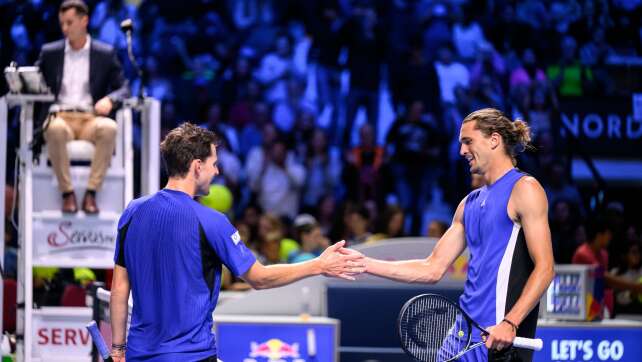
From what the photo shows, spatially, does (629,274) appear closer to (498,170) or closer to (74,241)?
(74,241)

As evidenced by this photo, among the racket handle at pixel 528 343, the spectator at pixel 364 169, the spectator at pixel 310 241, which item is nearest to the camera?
the racket handle at pixel 528 343

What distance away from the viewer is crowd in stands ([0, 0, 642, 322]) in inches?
537

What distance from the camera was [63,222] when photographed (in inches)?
336

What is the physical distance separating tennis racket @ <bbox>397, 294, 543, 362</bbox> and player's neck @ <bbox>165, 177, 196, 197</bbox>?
1.08m

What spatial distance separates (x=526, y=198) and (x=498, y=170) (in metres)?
0.28

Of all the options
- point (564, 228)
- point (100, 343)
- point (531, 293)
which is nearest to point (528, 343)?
point (531, 293)

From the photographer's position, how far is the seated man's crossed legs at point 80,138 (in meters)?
8.36

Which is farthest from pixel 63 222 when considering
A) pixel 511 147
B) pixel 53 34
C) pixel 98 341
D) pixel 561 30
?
pixel 561 30

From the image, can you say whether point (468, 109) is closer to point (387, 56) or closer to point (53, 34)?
point (387, 56)

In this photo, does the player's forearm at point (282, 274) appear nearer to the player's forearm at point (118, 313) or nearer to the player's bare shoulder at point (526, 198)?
the player's forearm at point (118, 313)

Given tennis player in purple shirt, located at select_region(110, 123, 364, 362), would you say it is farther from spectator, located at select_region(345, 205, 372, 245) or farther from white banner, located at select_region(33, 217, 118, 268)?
spectator, located at select_region(345, 205, 372, 245)

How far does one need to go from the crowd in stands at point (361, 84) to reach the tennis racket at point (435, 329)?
711cm

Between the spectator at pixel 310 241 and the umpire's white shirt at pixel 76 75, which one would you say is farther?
the spectator at pixel 310 241

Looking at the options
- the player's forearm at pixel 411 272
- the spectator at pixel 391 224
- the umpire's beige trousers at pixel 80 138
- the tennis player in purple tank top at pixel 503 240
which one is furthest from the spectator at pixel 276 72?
the tennis player in purple tank top at pixel 503 240
